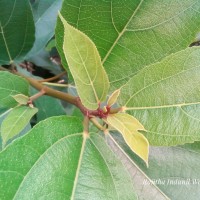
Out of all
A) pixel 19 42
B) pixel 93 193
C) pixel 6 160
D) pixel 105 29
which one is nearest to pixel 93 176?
pixel 93 193

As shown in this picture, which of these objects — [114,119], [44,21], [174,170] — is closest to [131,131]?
[114,119]

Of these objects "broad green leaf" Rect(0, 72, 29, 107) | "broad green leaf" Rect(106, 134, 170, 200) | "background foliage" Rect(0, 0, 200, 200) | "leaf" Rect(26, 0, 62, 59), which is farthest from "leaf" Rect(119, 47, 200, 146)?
"leaf" Rect(26, 0, 62, 59)

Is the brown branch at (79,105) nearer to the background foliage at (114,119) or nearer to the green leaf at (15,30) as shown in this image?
the background foliage at (114,119)

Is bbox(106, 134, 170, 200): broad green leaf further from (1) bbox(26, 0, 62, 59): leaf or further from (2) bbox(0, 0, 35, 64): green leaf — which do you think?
(1) bbox(26, 0, 62, 59): leaf

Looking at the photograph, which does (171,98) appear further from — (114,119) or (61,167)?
(61,167)

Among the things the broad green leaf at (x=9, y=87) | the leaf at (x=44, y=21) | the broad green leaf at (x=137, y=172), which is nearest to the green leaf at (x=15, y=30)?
the leaf at (x=44, y=21)
